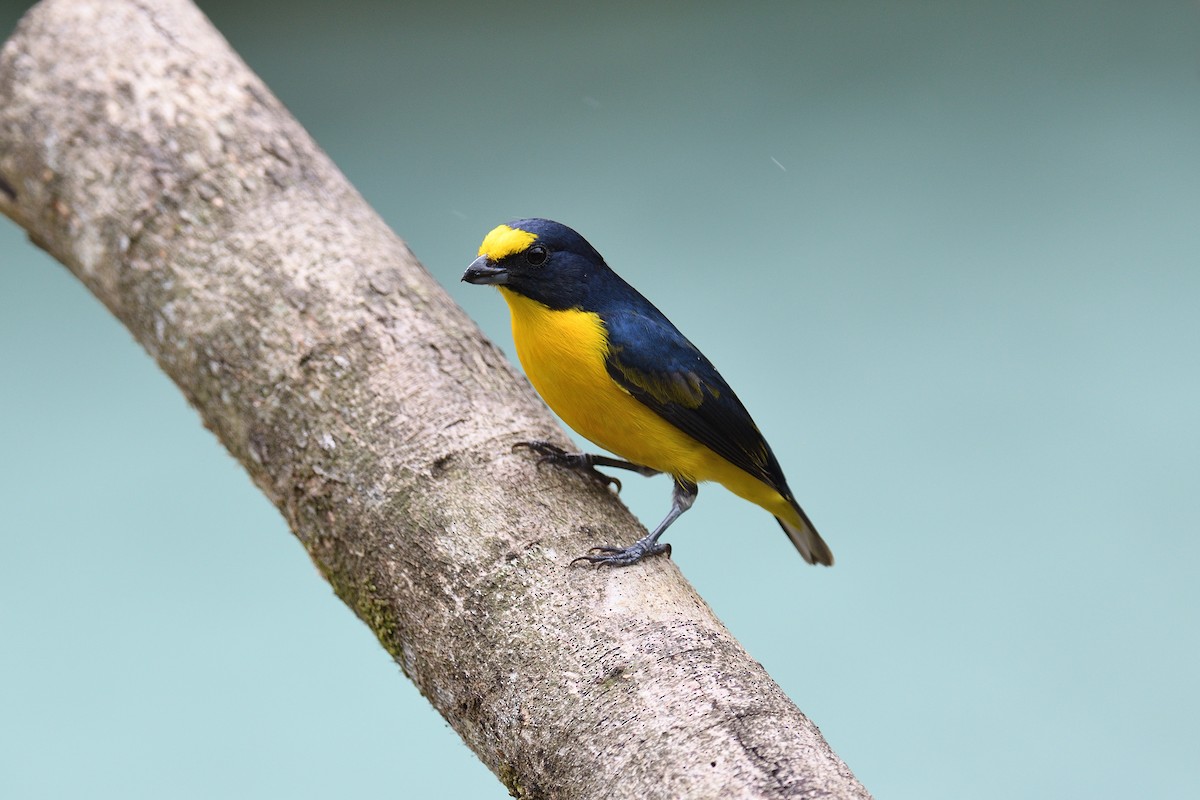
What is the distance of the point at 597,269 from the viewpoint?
2.46 meters

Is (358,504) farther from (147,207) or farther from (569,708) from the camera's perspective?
(147,207)

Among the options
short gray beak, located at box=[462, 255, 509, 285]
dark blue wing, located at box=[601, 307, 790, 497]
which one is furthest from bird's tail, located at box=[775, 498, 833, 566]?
short gray beak, located at box=[462, 255, 509, 285]

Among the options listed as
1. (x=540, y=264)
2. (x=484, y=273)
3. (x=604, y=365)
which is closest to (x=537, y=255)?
(x=540, y=264)

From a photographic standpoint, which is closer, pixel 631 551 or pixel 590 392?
pixel 631 551

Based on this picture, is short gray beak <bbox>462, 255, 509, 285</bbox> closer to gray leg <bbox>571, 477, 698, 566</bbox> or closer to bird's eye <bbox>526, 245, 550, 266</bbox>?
bird's eye <bbox>526, 245, 550, 266</bbox>

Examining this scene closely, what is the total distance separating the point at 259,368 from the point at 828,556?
1.59 meters

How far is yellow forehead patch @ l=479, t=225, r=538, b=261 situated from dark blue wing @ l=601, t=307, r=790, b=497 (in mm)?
236

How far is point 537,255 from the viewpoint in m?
2.37

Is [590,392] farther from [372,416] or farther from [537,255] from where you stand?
[372,416]

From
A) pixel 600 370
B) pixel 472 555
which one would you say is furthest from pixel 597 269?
pixel 472 555

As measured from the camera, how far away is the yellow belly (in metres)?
2.38

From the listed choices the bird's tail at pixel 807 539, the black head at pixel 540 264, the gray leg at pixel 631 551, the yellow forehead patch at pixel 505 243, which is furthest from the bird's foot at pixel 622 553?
the bird's tail at pixel 807 539

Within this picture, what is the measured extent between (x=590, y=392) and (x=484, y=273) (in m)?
0.34

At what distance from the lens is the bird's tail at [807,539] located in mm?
2936
